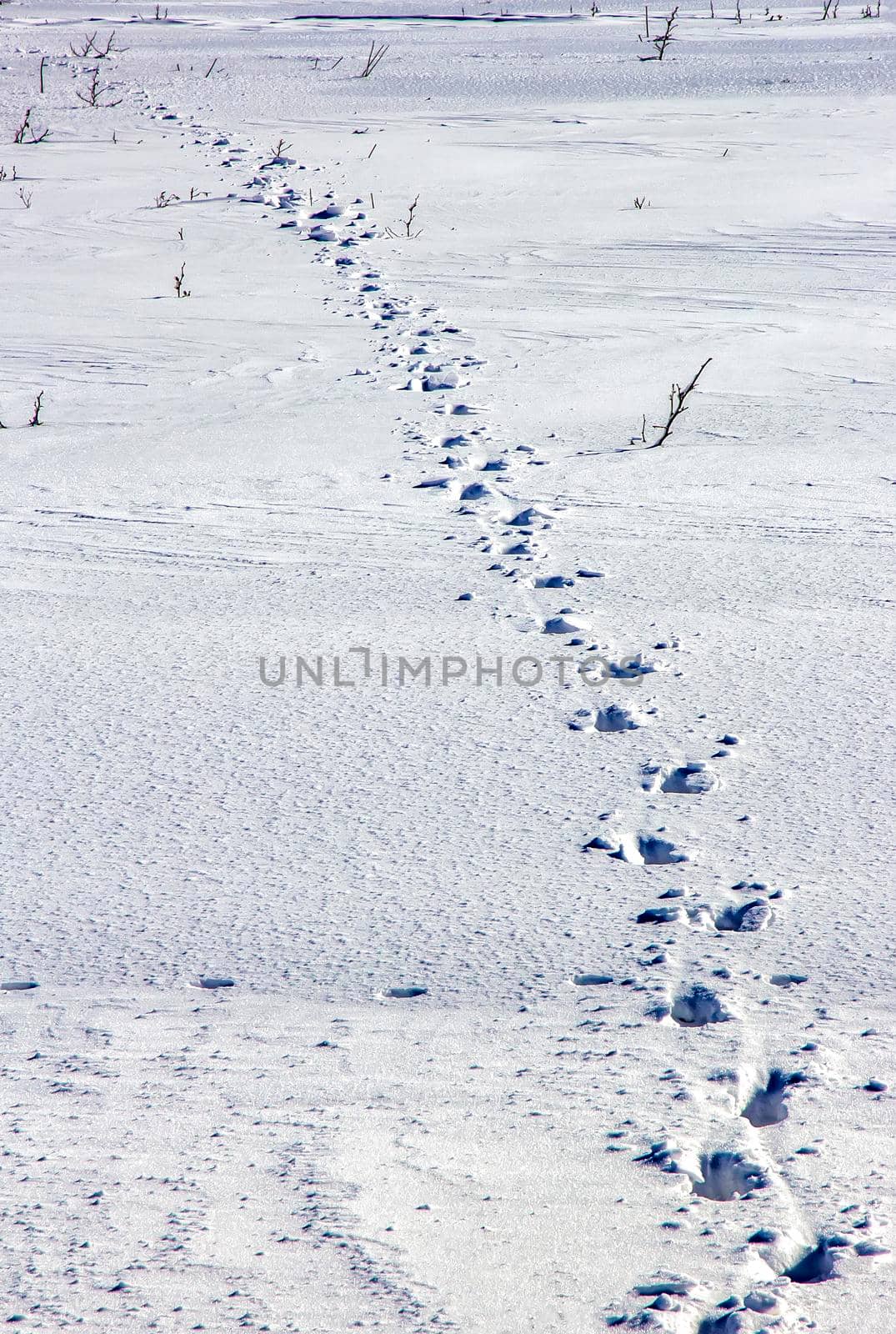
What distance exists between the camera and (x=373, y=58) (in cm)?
915

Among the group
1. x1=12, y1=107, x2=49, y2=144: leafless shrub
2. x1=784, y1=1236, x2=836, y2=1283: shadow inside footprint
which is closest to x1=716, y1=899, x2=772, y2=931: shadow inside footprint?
x1=784, y1=1236, x2=836, y2=1283: shadow inside footprint

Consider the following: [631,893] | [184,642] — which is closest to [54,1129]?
[631,893]

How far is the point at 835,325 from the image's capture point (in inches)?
174

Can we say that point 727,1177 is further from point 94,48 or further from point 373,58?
point 94,48

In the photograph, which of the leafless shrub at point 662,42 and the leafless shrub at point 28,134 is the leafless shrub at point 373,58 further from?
the leafless shrub at point 28,134

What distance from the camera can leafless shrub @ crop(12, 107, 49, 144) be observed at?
7402 mm

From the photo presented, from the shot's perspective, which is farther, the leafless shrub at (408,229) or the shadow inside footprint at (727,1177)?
the leafless shrub at (408,229)

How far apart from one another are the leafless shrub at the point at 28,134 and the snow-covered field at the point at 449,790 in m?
2.50

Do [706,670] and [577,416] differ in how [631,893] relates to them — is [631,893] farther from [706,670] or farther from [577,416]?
[577,416]

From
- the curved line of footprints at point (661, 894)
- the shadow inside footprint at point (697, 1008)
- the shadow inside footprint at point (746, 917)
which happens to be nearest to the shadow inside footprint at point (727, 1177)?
the curved line of footprints at point (661, 894)

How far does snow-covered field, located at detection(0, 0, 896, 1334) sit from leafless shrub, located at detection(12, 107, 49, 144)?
2.50 meters

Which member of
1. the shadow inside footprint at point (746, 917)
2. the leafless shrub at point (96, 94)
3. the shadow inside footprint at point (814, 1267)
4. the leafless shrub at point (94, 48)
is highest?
the leafless shrub at point (94, 48)

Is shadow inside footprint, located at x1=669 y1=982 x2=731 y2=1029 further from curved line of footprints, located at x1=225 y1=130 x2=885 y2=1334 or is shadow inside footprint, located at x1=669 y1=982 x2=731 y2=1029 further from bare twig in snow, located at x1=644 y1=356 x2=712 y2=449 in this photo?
bare twig in snow, located at x1=644 y1=356 x2=712 y2=449

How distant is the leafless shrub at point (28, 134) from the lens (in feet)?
24.3
